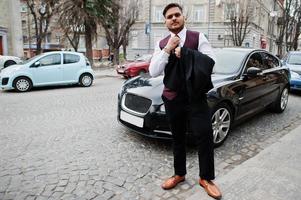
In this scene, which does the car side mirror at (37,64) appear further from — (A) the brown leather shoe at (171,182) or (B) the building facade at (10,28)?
(B) the building facade at (10,28)

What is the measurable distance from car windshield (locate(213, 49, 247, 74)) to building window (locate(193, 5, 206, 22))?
35.2 meters

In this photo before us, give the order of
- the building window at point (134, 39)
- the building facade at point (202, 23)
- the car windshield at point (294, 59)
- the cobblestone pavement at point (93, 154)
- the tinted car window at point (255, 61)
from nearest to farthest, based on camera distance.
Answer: the cobblestone pavement at point (93, 154) < the tinted car window at point (255, 61) < the car windshield at point (294, 59) < the building facade at point (202, 23) < the building window at point (134, 39)

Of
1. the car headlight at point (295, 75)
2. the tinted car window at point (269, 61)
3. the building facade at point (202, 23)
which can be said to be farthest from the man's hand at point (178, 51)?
the building facade at point (202, 23)

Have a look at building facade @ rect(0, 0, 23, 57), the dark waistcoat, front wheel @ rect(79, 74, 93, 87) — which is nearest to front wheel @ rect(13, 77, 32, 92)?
front wheel @ rect(79, 74, 93, 87)

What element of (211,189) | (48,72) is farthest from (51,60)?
(211,189)

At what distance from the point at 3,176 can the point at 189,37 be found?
2826 millimetres

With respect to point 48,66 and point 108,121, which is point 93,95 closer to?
point 48,66

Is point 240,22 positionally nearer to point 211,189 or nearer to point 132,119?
point 132,119

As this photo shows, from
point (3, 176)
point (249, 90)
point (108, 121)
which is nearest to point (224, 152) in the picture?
point (249, 90)

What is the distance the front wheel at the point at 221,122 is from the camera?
172 inches

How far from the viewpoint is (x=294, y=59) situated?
11062mm

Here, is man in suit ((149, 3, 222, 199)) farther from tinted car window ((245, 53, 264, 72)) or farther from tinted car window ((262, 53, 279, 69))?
tinted car window ((262, 53, 279, 69))

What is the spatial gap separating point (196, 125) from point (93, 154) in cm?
194

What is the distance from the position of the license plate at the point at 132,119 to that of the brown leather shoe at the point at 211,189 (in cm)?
142
